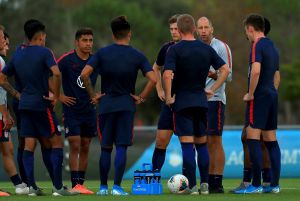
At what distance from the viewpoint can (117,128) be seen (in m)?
16.0

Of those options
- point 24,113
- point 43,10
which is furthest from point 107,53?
point 43,10

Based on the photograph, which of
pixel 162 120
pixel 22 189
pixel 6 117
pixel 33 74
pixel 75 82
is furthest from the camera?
pixel 75 82

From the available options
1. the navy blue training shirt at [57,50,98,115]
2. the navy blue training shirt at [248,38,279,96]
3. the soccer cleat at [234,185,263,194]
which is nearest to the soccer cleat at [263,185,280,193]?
the soccer cleat at [234,185,263,194]

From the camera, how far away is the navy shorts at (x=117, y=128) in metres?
16.0

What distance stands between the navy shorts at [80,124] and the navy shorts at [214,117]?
6.00ft

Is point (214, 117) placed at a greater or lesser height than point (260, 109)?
lesser

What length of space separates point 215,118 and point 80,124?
→ 209 cm

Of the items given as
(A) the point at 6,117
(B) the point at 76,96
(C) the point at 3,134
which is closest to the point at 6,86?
(A) the point at 6,117

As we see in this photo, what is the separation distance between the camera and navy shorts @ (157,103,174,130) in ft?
54.4

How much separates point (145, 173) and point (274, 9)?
3046 inches

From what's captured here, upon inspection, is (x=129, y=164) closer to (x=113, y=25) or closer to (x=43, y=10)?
(x=113, y=25)

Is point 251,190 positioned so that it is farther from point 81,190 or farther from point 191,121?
point 81,190

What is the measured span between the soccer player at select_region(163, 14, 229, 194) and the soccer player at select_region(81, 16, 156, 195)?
38 centimetres

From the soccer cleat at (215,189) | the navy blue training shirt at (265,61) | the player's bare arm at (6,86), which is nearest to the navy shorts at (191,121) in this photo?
the navy blue training shirt at (265,61)
